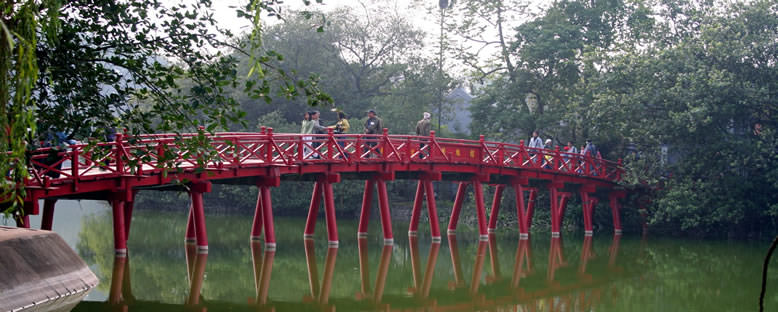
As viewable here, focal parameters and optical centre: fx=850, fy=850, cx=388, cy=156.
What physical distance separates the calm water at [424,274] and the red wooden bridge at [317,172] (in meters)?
1.00

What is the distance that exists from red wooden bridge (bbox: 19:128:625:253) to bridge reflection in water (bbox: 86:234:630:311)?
1370 millimetres

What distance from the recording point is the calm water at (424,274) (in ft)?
49.5

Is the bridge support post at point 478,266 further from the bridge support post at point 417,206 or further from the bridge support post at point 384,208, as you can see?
the bridge support post at point 384,208

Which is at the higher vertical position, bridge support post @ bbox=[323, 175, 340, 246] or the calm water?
bridge support post @ bbox=[323, 175, 340, 246]

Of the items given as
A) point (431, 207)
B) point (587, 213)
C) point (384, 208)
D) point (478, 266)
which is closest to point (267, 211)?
point (384, 208)

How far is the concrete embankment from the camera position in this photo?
11.1 meters

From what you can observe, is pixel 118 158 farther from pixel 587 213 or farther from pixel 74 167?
pixel 587 213

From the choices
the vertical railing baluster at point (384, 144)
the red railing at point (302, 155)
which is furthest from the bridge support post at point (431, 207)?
→ the vertical railing baluster at point (384, 144)

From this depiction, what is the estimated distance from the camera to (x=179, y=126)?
32.9 feet

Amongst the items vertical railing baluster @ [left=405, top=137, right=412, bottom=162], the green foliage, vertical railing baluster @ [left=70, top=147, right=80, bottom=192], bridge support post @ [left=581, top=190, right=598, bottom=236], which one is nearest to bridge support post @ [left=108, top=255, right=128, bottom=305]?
vertical railing baluster @ [left=70, top=147, right=80, bottom=192]

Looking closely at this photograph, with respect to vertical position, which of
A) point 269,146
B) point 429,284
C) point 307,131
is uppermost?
point 307,131

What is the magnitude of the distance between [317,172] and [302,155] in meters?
1.01

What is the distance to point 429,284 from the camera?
17.9 meters

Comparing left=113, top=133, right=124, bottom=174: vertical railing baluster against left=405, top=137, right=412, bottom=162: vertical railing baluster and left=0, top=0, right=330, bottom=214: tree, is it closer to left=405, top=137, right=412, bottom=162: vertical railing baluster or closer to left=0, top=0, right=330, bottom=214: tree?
left=0, top=0, right=330, bottom=214: tree
